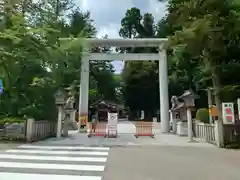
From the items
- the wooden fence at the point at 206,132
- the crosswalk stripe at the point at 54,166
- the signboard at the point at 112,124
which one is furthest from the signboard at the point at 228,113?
the crosswalk stripe at the point at 54,166

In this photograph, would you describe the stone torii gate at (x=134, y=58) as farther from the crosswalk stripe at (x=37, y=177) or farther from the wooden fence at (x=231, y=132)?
the crosswalk stripe at (x=37, y=177)

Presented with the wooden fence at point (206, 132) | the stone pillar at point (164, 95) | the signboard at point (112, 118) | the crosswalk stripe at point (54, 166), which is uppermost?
the stone pillar at point (164, 95)

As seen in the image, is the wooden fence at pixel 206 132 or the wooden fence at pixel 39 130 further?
the wooden fence at pixel 39 130

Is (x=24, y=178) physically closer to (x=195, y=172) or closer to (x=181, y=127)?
(x=195, y=172)

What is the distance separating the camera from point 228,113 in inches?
457

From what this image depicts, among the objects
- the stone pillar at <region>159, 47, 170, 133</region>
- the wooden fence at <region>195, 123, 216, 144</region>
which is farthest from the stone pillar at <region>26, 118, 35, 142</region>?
the stone pillar at <region>159, 47, 170, 133</region>

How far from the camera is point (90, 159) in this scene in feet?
25.3

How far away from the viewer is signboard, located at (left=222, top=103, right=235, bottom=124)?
11.6 meters

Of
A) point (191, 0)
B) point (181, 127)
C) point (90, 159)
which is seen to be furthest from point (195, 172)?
point (181, 127)

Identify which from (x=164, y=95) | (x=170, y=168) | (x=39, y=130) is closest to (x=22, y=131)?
(x=39, y=130)

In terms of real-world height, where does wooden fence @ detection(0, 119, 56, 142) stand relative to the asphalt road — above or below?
above

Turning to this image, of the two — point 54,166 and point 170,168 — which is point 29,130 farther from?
point 170,168

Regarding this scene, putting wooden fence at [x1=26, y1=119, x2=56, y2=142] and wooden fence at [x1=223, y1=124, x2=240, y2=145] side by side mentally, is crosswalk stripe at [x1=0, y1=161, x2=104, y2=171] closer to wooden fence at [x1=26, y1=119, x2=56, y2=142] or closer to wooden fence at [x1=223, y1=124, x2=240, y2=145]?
wooden fence at [x1=26, y1=119, x2=56, y2=142]

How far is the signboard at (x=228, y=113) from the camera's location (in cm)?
1160
